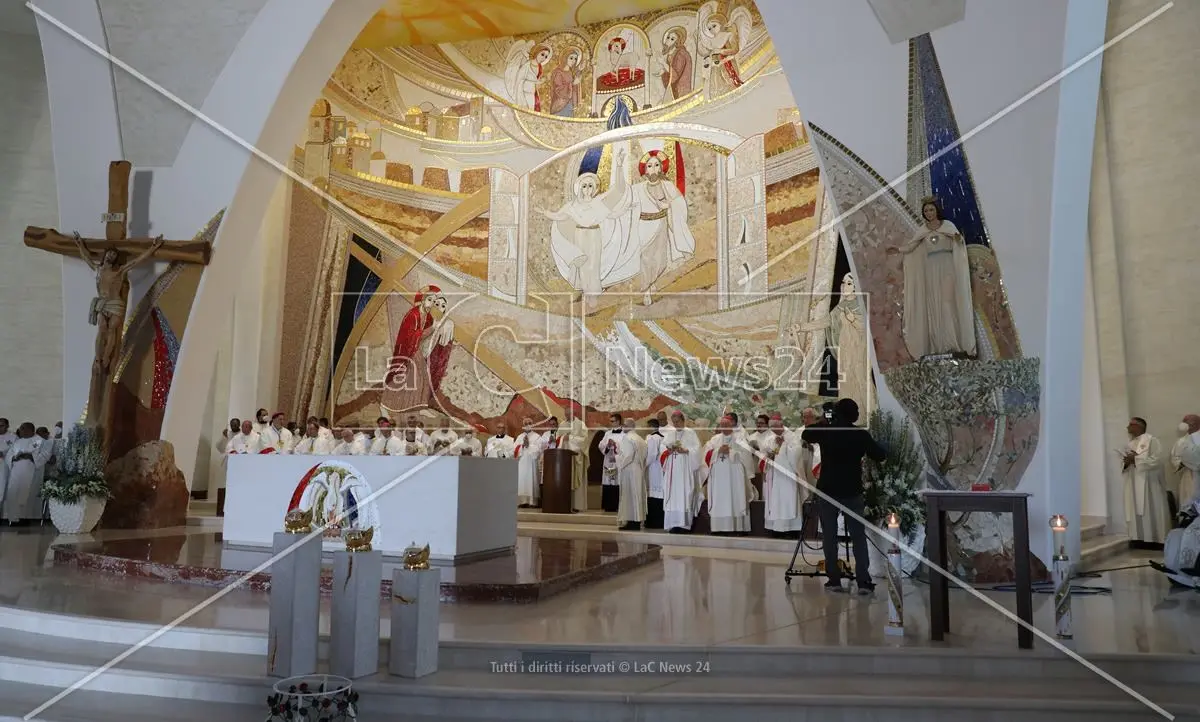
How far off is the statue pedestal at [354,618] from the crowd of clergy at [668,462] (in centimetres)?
419

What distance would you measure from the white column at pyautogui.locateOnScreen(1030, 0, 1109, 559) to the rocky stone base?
817 centimetres

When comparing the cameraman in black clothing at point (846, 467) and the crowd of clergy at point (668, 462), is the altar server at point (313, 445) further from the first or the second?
the cameraman in black clothing at point (846, 467)

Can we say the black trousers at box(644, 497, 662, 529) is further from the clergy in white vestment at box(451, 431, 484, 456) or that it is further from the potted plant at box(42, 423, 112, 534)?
the potted plant at box(42, 423, 112, 534)

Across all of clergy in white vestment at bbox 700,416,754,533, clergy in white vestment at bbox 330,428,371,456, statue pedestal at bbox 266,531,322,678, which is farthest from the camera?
clergy in white vestment at bbox 330,428,371,456

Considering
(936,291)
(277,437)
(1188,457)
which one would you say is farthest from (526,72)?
(1188,457)

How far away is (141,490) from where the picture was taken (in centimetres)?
913

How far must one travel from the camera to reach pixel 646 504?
1048 centimetres

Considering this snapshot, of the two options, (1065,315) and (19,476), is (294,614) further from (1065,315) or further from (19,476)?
(19,476)

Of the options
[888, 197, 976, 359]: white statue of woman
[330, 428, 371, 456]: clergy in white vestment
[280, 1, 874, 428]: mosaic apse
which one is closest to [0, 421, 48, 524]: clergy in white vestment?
[330, 428, 371, 456]: clergy in white vestment

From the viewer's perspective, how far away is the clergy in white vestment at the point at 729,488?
958cm

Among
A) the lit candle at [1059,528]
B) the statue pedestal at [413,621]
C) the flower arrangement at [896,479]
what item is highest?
the flower arrangement at [896,479]

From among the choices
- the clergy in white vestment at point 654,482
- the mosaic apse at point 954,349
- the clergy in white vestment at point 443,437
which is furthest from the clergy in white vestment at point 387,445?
the mosaic apse at point 954,349

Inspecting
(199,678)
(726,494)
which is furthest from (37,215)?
(199,678)

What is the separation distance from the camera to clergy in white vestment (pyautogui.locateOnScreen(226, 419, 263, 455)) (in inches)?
453
